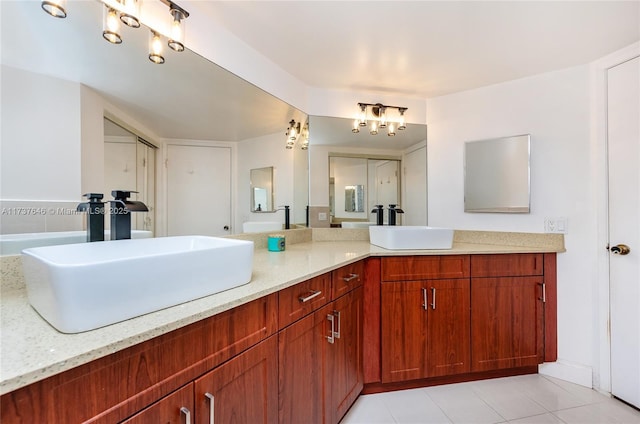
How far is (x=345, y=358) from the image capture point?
144cm

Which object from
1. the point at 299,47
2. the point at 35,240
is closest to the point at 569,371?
the point at 299,47

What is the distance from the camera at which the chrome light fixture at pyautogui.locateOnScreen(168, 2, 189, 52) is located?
1.22 m

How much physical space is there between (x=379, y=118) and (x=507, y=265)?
145 centimetres

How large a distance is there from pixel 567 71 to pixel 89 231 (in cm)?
287

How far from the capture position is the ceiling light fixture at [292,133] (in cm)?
203

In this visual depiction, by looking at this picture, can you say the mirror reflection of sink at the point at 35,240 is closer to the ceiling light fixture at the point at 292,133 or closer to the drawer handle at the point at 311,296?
the drawer handle at the point at 311,296

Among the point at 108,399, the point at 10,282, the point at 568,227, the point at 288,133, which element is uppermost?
the point at 288,133

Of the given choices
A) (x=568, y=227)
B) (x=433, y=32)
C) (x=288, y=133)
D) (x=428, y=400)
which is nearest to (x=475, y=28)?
(x=433, y=32)

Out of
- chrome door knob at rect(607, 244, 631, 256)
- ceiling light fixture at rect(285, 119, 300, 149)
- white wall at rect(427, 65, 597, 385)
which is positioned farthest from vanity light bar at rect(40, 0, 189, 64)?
chrome door knob at rect(607, 244, 631, 256)

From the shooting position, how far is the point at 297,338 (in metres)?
1.09

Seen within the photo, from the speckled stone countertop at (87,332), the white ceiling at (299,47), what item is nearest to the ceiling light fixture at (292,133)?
the white ceiling at (299,47)

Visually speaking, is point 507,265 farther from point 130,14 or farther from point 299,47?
point 130,14

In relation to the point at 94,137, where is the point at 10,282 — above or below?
below

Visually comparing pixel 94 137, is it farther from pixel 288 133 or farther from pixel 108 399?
pixel 288 133
